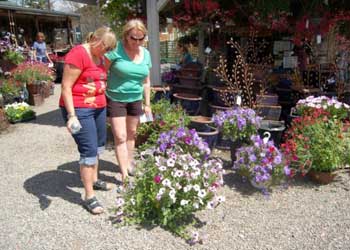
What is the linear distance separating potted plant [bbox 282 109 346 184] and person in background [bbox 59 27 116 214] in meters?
1.81

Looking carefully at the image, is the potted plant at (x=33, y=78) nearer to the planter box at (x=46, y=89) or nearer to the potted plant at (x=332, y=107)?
the planter box at (x=46, y=89)

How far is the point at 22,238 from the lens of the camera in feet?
8.61

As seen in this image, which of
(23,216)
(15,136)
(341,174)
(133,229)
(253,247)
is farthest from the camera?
(15,136)

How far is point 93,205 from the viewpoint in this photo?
9.56ft

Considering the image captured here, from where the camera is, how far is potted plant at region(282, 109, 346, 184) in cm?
318

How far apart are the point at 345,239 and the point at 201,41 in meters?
5.58

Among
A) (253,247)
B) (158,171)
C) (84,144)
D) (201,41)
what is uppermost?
(201,41)

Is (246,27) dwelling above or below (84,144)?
above

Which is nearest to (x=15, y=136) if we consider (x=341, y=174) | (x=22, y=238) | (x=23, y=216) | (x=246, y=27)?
(x=23, y=216)

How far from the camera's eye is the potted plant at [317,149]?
318 cm

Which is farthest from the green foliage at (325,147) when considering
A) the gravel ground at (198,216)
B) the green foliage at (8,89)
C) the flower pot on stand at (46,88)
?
the flower pot on stand at (46,88)

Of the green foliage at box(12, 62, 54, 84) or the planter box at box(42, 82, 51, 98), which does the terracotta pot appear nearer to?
the green foliage at box(12, 62, 54, 84)

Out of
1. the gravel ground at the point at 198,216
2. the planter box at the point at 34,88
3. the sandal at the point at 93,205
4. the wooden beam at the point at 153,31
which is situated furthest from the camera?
the planter box at the point at 34,88

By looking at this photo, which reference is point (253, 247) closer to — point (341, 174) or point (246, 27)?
point (341, 174)
